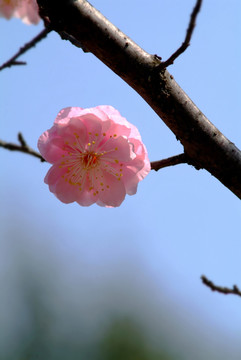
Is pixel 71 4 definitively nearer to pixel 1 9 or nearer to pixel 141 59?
pixel 141 59

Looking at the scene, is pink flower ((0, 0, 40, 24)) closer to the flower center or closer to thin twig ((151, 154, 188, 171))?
the flower center

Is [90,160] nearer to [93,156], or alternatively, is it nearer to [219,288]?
[93,156]

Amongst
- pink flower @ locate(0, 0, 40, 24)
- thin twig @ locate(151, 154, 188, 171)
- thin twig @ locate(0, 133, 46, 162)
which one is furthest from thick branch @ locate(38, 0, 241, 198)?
pink flower @ locate(0, 0, 40, 24)

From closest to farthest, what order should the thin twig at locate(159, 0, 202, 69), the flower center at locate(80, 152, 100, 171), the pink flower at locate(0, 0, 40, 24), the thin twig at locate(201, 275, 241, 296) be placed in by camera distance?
the thin twig at locate(159, 0, 202, 69) → the thin twig at locate(201, 275, 241, 296) → the flower center at locate(80, 152, 100, 171) → the pink flower at locate(0, 0, 40, 24)

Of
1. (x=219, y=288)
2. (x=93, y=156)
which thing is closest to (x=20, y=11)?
(x=93, y=156)

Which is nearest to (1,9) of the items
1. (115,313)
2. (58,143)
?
(58,143)

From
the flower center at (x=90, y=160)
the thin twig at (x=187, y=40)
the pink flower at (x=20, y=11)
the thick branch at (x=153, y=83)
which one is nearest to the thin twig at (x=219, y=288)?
the thick branch at (x=153, y=83)

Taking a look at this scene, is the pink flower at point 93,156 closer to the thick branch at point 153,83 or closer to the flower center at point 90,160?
the flower center at point 90,160
